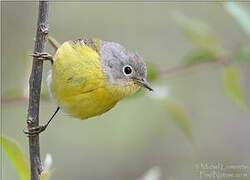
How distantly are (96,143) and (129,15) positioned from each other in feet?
8.04

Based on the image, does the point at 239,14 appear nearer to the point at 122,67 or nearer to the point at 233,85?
the point at 233,85

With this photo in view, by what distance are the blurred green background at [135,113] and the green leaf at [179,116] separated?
2.57 m

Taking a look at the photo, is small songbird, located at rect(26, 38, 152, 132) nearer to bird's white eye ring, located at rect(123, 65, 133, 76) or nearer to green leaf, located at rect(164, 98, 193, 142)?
bird's white eye ring, located at rect(123, 65, 133, 76)

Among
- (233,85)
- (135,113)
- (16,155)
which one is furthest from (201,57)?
(135,113)

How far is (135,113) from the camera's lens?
21.6 feet

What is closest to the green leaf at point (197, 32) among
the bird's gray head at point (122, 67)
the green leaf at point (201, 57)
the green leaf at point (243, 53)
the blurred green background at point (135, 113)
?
the green leaf at point (201, 57)

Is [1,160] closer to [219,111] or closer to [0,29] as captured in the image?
[0,29]

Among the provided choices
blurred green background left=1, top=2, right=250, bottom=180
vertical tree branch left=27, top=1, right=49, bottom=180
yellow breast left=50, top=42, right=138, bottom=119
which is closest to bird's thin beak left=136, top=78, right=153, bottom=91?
yellow breast left=50, top=42, right=138, bottom=119

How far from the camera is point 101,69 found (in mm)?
3545

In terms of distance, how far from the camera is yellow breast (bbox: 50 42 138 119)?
3.40 m

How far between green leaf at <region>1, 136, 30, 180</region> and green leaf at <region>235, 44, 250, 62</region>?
77.2 inches

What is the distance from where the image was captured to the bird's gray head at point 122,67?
3.58 metres

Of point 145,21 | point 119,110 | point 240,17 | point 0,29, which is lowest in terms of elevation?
point 240,17

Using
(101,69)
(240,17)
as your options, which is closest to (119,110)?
(101,69)
